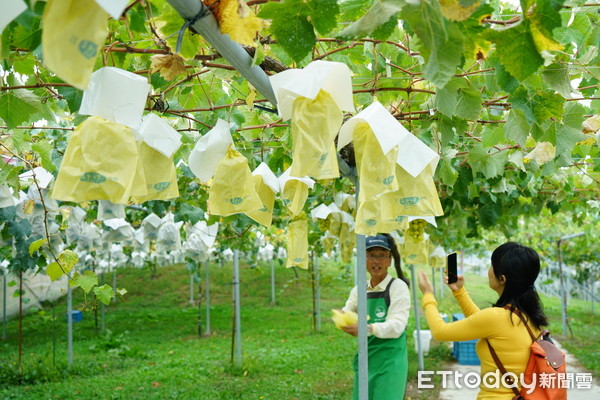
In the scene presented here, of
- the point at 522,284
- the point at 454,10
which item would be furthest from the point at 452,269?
the point at 454,10

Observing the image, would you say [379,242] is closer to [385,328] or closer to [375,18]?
[385,328]

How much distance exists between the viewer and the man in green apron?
3.41 meters

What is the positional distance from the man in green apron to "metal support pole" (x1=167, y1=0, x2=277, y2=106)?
2151mm

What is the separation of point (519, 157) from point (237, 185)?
198 cm

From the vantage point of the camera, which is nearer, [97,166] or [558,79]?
[97,166]

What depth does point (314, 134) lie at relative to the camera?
1.35m

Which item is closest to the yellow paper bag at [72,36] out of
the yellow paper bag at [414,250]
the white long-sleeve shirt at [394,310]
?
the white long-sleeve shirt at [394,310]

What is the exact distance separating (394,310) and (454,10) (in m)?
2.81

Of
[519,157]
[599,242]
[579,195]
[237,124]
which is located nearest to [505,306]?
[519,157]

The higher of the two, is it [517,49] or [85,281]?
[517,49]

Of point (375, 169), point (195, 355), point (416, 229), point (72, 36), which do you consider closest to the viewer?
point (72, 36)

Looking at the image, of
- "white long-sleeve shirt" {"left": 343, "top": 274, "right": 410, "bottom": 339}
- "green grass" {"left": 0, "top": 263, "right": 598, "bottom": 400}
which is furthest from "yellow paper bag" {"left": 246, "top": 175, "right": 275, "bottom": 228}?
"green grass" {"left": 0, "top": 263, "right": 598, "bottom": 400}

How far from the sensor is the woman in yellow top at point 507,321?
7.55ft

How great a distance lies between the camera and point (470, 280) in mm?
22984
